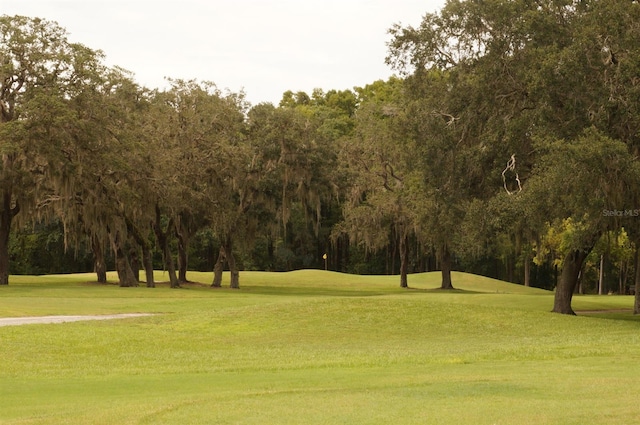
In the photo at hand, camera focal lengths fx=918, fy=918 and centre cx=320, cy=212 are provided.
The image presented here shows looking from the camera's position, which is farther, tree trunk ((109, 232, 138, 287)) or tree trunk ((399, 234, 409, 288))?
tree trunk ((399, 234, 409, 288))

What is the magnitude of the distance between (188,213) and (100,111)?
10639 mm

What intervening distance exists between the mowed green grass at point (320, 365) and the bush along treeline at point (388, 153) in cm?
477

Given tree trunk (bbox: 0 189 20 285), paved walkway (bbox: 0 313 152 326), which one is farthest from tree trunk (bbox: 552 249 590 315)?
tree trunk (bbox: 0 189 20 285)

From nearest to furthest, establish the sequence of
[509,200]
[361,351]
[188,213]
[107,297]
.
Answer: [361,351], [509,200], [107,297], [188,213]

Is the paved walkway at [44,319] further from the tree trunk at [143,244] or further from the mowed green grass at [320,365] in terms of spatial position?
the tree trunk at [143,244]

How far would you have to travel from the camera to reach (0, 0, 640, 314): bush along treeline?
1195 inches

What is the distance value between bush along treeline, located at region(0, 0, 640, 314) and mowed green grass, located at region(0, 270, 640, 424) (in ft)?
15.7

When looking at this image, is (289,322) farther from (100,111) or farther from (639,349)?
(100,111)

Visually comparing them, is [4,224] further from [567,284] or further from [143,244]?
[567,284]

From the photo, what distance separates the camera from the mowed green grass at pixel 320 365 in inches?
475

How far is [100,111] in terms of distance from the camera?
49312mm

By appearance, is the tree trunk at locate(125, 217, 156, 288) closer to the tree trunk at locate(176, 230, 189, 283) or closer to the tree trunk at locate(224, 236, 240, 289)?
the tree trunk at locate(176, 230, 189, 283)

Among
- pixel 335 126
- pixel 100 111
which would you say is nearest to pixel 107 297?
pixel 100 111

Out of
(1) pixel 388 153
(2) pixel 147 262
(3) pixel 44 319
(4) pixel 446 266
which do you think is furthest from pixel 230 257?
(3) pixel 44 319
